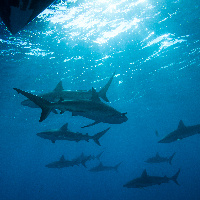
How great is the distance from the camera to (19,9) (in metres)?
2.60

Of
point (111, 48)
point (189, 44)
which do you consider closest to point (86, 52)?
point (111, 48)

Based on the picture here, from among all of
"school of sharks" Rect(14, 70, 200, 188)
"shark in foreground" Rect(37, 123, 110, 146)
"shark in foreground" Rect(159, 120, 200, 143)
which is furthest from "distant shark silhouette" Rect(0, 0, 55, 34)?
"shark in foreground" Rect(159, 120, 200, 143)

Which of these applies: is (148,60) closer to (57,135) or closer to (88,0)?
(88,0)

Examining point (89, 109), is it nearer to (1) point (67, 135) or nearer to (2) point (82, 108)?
(2) point (82, 108)

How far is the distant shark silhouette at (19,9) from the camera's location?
2.47 meters

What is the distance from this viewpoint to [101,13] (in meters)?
11.7

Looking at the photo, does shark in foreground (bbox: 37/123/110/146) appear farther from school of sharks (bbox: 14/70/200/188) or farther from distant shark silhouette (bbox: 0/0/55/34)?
distant shark silhouette (bbox: 0/0/55/34)

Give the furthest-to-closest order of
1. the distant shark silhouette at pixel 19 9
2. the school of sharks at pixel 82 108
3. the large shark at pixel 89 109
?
the large shark at pixel 89 109 < the school of sharks at pixel 82 108 < the distant shark silhouette at pixel 19 9

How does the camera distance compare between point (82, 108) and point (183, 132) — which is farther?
point (183, 132)

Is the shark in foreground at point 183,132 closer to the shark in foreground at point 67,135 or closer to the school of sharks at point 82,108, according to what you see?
the school of sharks at point 82,108

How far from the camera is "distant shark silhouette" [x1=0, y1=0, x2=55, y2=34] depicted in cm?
247

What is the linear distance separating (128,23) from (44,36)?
639 centimetres

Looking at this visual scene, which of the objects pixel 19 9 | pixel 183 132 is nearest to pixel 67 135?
pixel 183 132

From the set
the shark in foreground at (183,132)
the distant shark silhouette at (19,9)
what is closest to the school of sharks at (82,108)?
the shark in foreground at (183,132)
